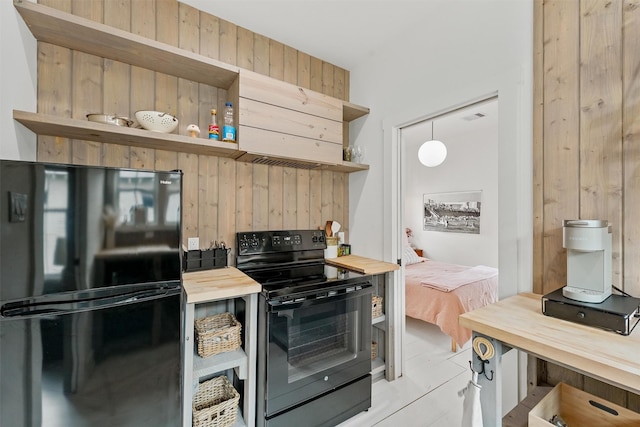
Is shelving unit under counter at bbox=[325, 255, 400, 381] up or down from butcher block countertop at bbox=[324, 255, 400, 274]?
down

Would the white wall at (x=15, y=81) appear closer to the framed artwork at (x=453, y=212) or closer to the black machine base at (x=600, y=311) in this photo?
the black machine base at (x=600, y=311)

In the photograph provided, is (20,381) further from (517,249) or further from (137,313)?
(517,249)

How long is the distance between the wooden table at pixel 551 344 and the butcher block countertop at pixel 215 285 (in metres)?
1.05

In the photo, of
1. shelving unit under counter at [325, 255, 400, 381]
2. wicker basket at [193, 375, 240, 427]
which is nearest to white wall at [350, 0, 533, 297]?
shelving unit under counter at [325, 255, 400, 381]

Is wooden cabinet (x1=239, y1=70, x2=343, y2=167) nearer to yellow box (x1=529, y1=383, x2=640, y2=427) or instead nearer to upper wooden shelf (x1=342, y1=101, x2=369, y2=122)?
upper wooden shelf (x1=342, y1=101, x2=369, y2=122)

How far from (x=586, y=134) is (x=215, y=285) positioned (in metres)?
1.96

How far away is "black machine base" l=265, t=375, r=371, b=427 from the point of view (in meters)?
1.58

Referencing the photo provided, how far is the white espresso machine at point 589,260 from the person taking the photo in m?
1.06

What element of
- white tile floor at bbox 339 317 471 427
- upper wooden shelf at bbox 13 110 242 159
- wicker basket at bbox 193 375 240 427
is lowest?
white tile floor at bbox 339 317 471 427

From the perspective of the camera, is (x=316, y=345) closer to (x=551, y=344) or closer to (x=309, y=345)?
(x=309, y=345)

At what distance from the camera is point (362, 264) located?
2.22m

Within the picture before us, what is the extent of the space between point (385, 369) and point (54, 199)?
2.39 m

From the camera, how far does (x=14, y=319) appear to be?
0.96m

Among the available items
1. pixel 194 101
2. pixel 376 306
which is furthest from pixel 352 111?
pixel 376 306
